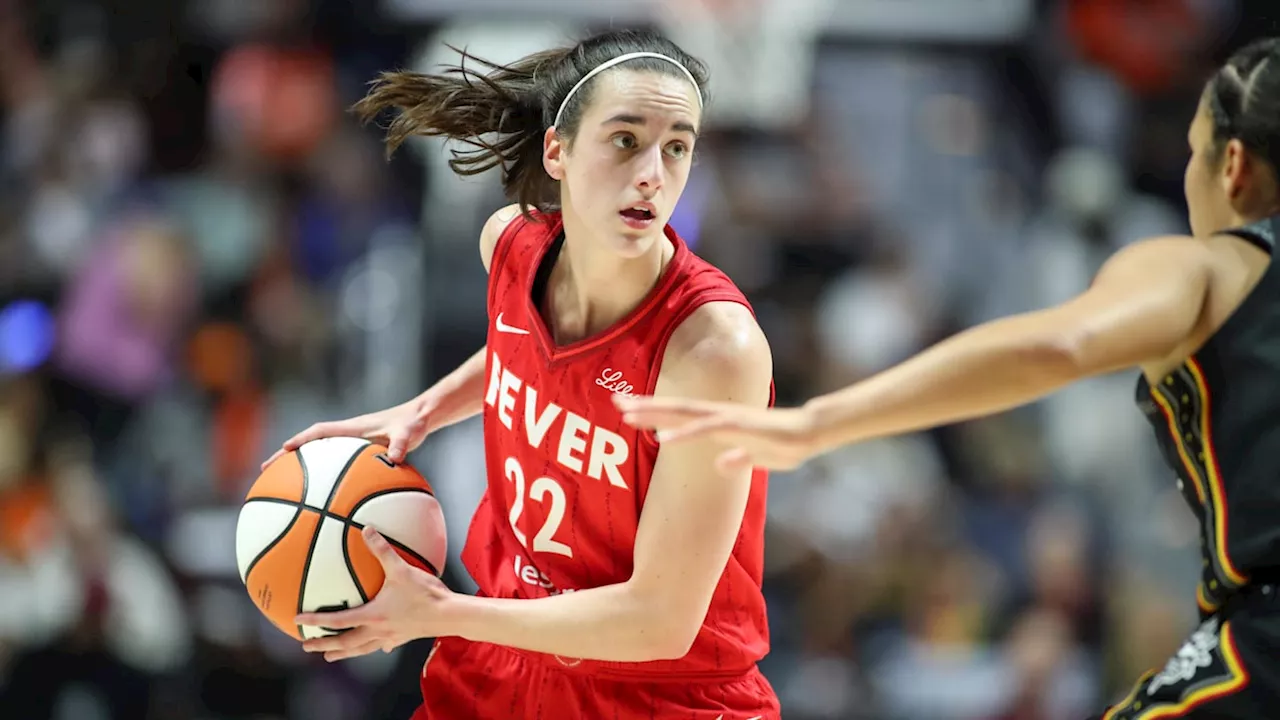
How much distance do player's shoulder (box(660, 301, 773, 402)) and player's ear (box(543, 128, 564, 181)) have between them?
1.57 feet

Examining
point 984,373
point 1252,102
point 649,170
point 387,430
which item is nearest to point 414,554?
point 387,430

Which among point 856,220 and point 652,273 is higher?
point 652,273

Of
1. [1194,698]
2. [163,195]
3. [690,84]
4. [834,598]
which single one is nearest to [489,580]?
[690,84]

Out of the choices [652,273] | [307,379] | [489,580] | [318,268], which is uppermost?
[652,273]

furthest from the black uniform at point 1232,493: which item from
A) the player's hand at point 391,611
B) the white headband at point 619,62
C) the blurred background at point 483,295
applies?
the blurred background at point 483,295

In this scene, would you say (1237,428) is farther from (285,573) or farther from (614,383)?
(285,573)

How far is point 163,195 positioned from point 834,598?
4.14 metres

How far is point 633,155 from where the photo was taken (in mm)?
2920

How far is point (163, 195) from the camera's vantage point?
752 centimetres

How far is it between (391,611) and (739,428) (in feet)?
3.60

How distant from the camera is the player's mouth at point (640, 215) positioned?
2882 millimetres

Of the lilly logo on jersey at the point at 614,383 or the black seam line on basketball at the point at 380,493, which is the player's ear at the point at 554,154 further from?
the black seam line on basketball at the point at 380,493

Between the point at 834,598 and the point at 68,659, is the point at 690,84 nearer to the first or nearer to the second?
the point at 834,598

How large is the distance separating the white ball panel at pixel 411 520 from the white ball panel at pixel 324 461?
0.10 metres
